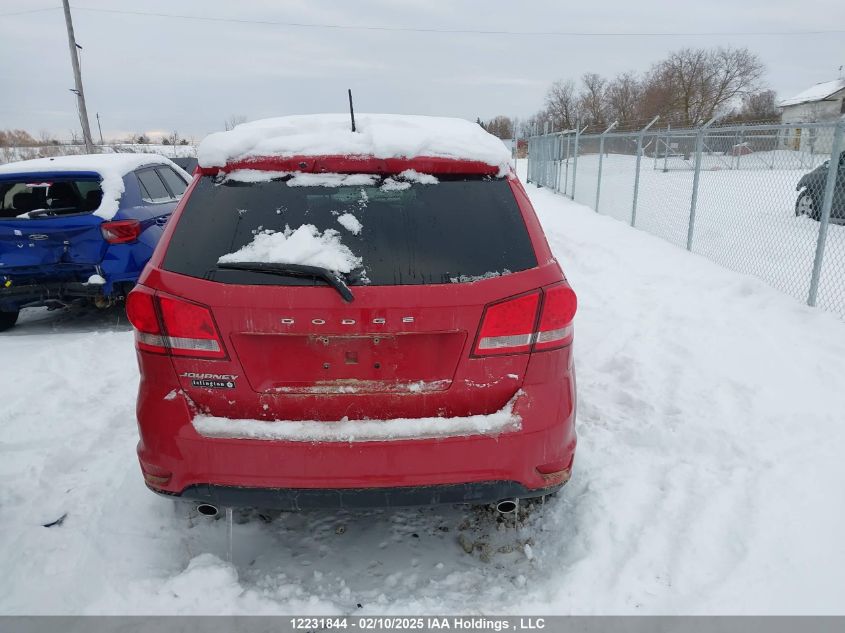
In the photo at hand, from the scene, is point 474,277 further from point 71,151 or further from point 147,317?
point 71,151

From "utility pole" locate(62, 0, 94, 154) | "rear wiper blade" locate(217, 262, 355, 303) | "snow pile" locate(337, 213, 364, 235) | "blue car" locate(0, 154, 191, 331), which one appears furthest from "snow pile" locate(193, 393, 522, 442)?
"utility pole" locate(62, 0, 94, 154)

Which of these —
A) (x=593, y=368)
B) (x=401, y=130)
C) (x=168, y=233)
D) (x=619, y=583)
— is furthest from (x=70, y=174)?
(x=619, y=583)

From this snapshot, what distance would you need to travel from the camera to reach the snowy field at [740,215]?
7.71 m

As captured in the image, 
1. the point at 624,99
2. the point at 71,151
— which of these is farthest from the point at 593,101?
the point at 71,151

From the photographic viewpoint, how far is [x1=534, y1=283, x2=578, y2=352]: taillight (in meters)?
2.26

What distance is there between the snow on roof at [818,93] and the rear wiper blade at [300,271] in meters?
64.8

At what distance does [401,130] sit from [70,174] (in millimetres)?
4975

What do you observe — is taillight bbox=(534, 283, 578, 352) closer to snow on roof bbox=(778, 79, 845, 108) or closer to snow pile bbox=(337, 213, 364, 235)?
snow pile bbox=(337, 213, 364, 235)

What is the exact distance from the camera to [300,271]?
84.1 inches

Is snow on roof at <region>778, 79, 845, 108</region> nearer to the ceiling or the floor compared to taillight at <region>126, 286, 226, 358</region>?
nearer to the ceiling

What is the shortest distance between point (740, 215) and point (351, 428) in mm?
12564

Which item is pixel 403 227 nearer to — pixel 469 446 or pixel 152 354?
pixel 469 446

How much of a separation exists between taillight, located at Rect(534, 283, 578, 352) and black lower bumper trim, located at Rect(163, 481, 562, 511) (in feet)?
1.88

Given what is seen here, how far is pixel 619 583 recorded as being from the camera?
2383 millimetres
